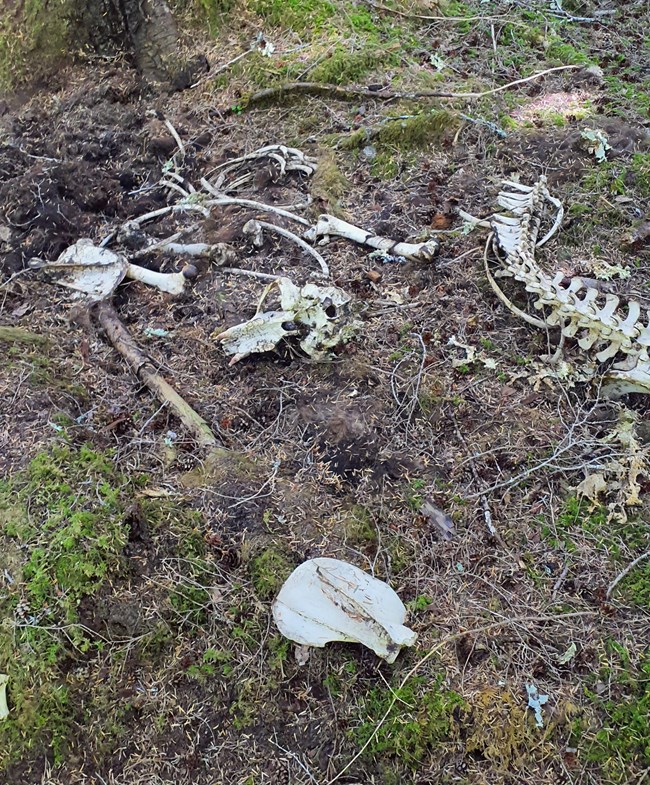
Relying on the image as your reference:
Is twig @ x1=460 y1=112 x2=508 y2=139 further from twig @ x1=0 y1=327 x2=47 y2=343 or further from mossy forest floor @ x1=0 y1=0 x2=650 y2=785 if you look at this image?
twig @ x1=0 y1=327 x2=47 y2=343

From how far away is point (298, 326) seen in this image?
3.47 meters

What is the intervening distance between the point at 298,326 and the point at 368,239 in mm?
991

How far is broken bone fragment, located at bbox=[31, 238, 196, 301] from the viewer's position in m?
3.90

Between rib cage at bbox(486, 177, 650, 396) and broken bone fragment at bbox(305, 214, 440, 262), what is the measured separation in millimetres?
435

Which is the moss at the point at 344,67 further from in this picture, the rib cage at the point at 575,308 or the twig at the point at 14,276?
the twig at the point at 14,276

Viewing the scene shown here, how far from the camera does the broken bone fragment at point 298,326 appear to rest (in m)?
3.42

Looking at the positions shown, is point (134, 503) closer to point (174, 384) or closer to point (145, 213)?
point (174, 384)

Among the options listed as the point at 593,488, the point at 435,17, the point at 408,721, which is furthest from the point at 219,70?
the point at 408,721

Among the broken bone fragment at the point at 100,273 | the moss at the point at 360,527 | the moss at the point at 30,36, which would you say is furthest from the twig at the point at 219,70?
the moss at the point at 360,527

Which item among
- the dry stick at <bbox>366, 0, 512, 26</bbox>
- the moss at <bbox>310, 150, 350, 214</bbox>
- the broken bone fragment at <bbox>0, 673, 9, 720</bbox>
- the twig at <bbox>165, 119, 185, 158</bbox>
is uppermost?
the dry stick at <bbox>366, 0, 512, 26</bbox>

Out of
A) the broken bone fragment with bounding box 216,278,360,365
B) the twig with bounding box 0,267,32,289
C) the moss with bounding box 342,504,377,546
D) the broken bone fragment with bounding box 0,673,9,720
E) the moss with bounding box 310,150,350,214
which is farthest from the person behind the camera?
the moss with bounding box 310,150,350,214

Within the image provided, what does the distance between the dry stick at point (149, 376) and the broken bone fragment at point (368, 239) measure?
1425 mm

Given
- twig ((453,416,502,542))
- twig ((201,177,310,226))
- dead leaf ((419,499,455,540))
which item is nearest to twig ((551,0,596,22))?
twig ((201,177,310,226))

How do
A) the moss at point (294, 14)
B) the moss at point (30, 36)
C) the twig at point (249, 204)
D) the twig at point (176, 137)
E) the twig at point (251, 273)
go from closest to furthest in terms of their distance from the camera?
1. the twig at point (251, 273)
2. the twig at point (249, 204)
3. the twig at point (176, 137)
4. the moss at point (30, 36)
5. the moss at point (294, 14)
